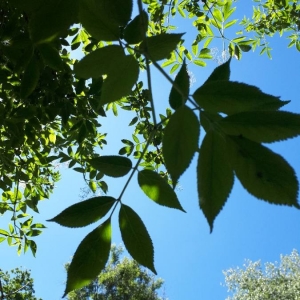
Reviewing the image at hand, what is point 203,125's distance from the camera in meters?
0.50

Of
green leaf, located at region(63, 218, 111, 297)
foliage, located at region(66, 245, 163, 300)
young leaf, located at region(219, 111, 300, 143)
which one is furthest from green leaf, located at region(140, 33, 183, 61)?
foliage, located at region(66, 245, 163, 300)

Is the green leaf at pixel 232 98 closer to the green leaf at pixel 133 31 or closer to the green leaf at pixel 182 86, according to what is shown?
the green leaf at pixel 182 86

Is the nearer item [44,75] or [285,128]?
[285,128]

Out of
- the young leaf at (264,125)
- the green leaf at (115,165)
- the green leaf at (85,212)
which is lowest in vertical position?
the young leaf at (264,125)

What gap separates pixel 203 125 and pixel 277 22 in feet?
8.82

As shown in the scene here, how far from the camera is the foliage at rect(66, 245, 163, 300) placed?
42.9 ft

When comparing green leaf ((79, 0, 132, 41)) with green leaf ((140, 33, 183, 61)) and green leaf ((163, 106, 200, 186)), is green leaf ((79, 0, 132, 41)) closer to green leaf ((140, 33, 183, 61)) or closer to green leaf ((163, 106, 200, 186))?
green leaf ((140, 33, 183, 61))

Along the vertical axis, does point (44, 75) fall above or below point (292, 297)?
below

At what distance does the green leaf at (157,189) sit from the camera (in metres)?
0.62

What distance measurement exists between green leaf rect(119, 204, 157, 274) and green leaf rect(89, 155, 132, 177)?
0.07m

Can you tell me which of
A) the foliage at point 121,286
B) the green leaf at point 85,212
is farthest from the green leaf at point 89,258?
the foliage at point 121,286

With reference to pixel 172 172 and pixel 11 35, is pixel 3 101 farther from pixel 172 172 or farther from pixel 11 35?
pixel 172 172

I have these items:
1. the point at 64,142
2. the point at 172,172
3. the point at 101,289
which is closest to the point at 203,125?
the point at 172,172

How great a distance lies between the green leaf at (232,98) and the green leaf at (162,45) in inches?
3.3
